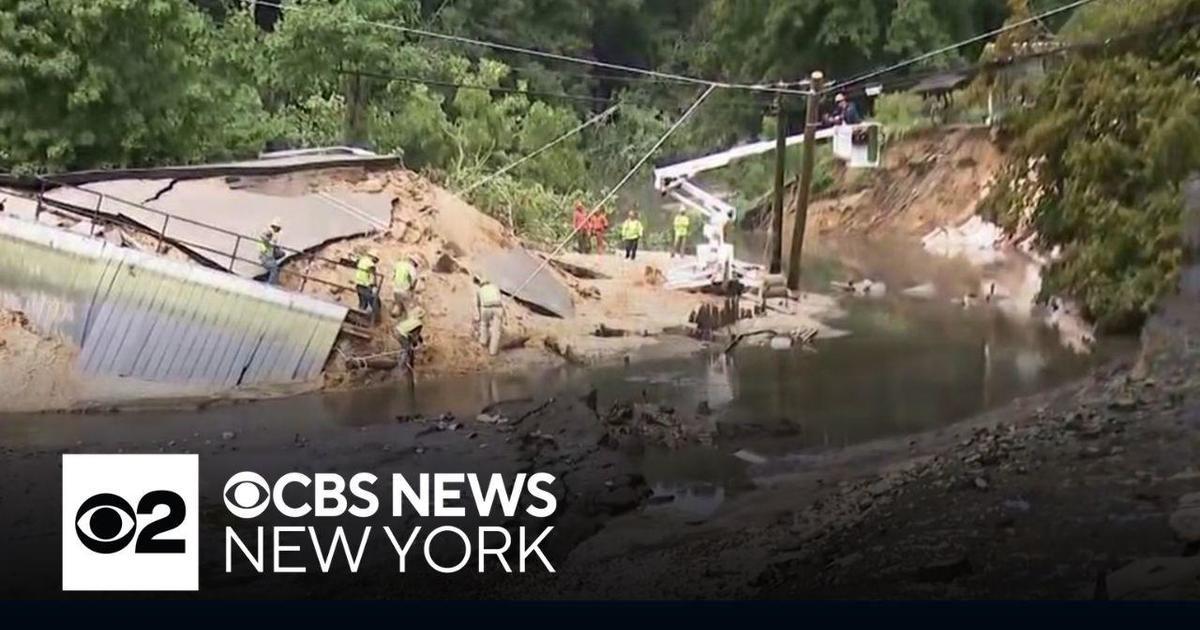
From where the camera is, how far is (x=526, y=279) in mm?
3408

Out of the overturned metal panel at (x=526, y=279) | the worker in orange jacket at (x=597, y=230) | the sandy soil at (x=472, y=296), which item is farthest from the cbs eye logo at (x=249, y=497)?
the worker in orange jacket at (x=597, y=230)

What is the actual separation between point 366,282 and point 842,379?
1224 millimetres

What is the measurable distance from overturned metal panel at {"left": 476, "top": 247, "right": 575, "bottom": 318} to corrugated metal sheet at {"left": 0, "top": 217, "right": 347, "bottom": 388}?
Result: 1.28ft

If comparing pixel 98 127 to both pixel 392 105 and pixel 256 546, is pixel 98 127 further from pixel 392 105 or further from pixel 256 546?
pixel 256 546

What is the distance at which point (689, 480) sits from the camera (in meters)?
3.39

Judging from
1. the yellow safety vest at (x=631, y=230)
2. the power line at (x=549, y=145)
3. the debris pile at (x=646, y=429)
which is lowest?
the debris pile at (x=646, y=429)

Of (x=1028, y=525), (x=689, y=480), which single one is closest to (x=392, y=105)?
(x=689, y=480)

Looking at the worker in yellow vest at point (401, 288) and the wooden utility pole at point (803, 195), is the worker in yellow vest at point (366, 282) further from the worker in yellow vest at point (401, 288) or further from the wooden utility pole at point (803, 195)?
the wooden utility pole at point (803, 195)

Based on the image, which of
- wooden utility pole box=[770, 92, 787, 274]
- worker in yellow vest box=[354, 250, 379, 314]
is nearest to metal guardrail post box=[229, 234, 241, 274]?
worker in yellow vest box=[354, 250, 379, 314]

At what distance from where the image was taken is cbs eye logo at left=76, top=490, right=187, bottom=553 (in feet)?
10.8

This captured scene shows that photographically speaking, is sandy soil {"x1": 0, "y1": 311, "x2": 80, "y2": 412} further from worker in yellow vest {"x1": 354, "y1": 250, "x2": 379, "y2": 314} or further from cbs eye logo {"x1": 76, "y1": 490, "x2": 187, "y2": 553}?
worker in yellow vest {"x1": 354, "y1": 250, "x2": 379, "y2": 314}

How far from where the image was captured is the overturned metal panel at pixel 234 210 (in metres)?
3.26

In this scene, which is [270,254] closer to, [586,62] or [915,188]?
[586,62]

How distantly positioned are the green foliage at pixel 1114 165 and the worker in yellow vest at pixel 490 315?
1.30m
